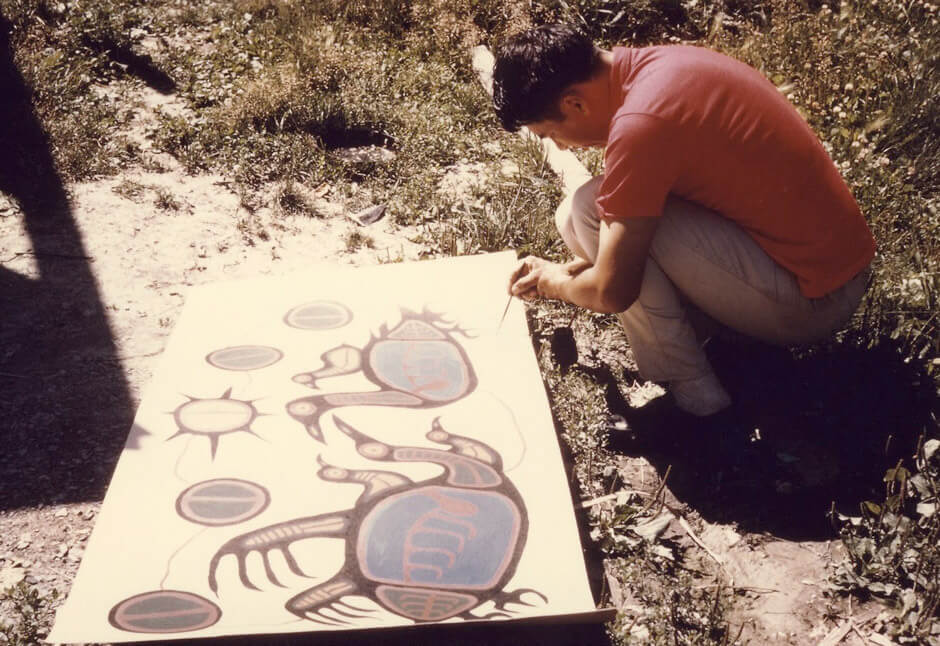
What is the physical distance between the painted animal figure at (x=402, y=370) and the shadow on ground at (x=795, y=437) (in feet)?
1.87

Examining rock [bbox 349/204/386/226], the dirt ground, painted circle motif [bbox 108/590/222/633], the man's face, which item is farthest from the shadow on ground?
rock [bbox 349/204/386/226]

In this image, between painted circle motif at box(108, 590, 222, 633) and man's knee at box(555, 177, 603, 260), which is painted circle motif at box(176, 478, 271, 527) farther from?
man's knee at box(555, 177, 603, 260)

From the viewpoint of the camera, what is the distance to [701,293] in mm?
2100

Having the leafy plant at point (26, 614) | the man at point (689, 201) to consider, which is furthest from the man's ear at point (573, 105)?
the leafy plant at point (26, 614)

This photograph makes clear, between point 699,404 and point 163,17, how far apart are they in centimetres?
429

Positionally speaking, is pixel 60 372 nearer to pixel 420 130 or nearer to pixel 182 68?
pixel 420 130

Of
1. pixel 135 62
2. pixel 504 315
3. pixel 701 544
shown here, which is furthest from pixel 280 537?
pixel 135 62

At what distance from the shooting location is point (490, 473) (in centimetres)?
189

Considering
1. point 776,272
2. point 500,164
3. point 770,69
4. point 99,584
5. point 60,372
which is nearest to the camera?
point 99,584

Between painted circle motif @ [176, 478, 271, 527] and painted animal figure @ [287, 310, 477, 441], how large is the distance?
0.77 ft

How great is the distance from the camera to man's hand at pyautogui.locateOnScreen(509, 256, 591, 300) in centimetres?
213

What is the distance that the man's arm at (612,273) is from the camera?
5.96 ft

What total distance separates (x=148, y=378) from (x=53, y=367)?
0.35 meters

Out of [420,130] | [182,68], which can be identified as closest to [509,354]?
[420,130]
